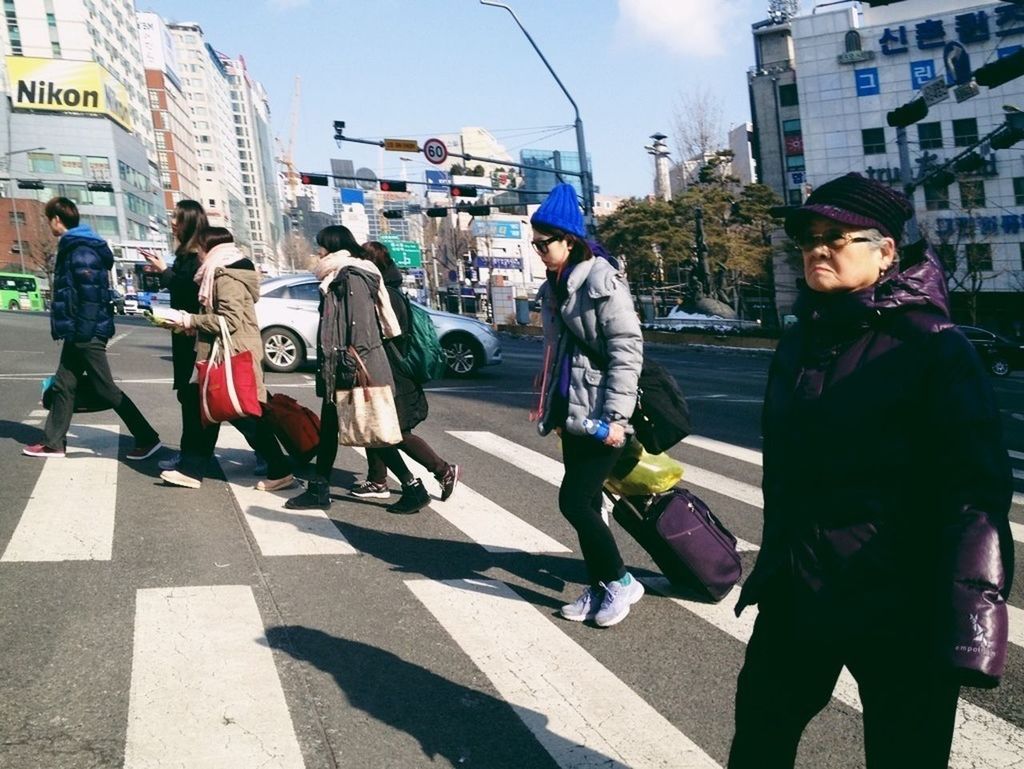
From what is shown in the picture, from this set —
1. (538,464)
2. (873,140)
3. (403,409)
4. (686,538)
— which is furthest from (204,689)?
(873,140)

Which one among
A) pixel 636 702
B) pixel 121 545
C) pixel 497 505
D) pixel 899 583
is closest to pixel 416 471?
pixel 497 505

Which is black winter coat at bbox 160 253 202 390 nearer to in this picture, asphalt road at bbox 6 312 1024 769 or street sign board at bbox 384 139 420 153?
asphalt road at bbox 6 312 1024 769

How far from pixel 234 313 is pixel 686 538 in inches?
133

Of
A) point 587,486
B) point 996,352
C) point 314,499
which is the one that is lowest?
point 996,352

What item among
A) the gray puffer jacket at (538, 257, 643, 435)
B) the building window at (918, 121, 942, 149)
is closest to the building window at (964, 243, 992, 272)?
the building window at (918, 121, 942, 149)

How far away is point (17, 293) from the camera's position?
58.0 m

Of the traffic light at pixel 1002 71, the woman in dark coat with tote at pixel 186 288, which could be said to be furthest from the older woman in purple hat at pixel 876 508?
the traffic light at pixel 1002 71

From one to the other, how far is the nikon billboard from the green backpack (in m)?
97.2

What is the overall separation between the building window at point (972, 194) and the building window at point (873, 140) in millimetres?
7014

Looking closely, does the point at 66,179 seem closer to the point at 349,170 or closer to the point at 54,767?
the point at 349,170

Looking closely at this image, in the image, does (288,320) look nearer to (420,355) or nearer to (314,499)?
(314,499)

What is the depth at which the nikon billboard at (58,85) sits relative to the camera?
290 feet

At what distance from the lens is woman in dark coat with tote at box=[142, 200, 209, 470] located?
6.33 meters

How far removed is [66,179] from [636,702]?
101193 mm
